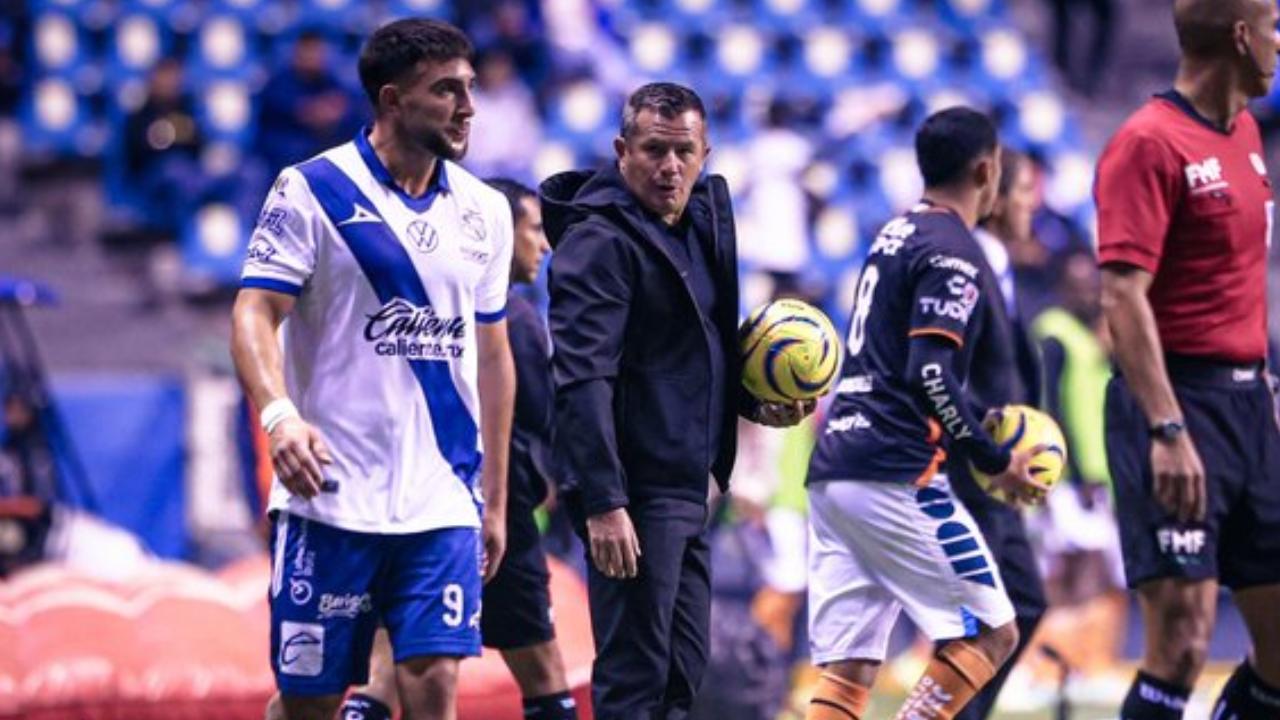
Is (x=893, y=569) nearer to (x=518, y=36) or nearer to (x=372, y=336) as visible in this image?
(x=372, y=336)

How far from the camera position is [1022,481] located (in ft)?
26.8

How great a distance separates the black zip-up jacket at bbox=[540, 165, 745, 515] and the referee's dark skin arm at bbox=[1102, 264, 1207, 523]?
4.00ft

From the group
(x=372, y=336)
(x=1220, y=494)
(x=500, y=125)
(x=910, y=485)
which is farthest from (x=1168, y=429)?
(x=500, y=125)

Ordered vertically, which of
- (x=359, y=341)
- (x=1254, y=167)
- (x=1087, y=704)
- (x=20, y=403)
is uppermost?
(x=1254, y=167)

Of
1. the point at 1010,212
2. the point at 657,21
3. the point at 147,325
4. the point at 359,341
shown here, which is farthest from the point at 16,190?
the point at 359,341

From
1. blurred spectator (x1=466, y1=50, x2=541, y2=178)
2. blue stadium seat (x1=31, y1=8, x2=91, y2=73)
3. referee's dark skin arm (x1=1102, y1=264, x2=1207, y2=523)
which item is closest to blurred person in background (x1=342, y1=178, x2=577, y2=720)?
referee's dark skin arm (x1=1102, y1=264, x2=1207, y2=523)

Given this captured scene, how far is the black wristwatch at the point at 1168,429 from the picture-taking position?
7285mm

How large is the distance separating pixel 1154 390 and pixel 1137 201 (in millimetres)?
612

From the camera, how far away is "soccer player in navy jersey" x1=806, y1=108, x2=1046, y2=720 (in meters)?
8.02

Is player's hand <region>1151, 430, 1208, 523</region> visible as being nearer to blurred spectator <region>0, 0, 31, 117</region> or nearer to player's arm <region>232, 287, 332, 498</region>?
player's arm <region>232, 287, 332, 498</region>

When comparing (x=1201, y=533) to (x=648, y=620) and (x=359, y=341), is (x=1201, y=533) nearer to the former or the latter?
(x=648, y=620)

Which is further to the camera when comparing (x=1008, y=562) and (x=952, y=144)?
(x=1008, y=562)

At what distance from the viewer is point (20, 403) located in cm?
1424

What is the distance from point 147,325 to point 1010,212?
9077 mm
